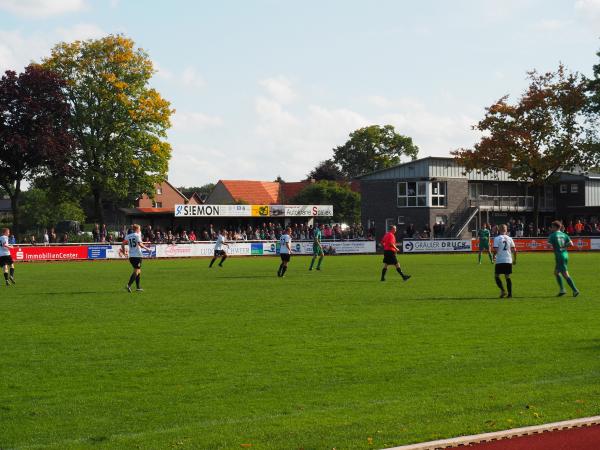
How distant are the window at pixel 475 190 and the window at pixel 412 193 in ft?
16.8

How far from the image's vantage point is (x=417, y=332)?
14.0 metres

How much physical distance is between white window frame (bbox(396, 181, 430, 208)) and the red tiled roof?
119 ft

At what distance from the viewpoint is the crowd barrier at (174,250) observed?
50.3m

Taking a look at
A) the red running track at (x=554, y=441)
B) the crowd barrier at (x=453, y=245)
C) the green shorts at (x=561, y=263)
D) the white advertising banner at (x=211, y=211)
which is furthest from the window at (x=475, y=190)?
the red running track at (x=554, y=441)

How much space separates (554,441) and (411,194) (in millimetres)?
64855

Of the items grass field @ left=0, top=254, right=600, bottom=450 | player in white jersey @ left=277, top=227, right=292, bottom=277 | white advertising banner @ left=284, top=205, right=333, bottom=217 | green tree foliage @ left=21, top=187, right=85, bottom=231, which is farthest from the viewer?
green tree foliage @ left=21, top=187, right=85, bottom=231

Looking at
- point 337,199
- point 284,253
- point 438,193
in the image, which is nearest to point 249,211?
point 438,193

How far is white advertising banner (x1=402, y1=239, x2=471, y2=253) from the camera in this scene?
58500mm

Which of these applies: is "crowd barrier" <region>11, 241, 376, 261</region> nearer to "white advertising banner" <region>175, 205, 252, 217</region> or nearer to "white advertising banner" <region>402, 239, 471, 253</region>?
"white advertising banner" <region>402, 239, 471, 253</region>

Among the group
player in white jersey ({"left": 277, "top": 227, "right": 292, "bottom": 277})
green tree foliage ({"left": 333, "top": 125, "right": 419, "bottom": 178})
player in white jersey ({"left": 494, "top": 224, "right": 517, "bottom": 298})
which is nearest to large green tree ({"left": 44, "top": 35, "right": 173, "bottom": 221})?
player in white jersey ({"left": 277, "top": 227, "right": 292, "bottom": 277})

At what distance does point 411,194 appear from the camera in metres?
71.5

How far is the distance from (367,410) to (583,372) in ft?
10.5

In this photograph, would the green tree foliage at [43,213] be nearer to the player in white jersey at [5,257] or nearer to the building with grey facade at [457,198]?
the building with grey facade at [457,198]

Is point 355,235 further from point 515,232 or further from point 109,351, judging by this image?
point 109,351
